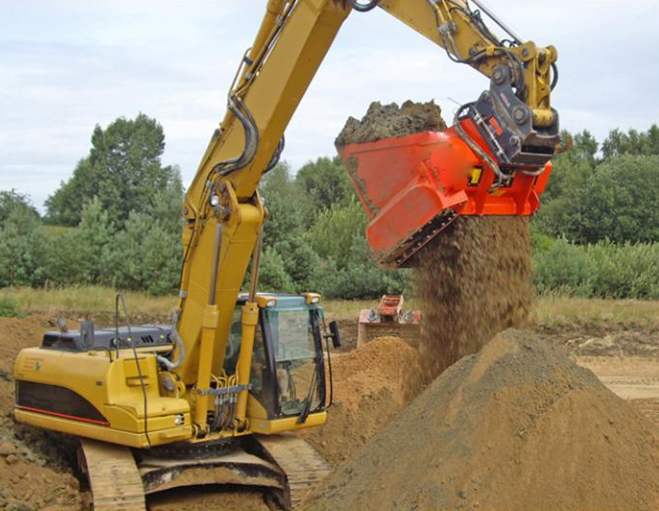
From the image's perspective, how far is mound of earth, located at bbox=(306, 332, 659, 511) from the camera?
487cm

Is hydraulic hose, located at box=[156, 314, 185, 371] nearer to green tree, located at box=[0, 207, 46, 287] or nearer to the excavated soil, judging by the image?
the excavated soil

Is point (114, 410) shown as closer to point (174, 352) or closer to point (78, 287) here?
point (174, 352)

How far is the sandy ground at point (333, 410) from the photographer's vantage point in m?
7.36

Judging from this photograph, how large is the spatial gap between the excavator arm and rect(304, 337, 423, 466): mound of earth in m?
1.84

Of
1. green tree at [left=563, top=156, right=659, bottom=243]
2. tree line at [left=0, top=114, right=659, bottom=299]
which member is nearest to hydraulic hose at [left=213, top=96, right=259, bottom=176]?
tree line at [left=0, top=114, right=659, bottom=299]

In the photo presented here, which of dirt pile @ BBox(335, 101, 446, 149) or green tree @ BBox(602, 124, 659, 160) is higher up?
green tree @ BBox(602, 124, 659, 160)

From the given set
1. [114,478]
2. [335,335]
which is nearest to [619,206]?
[335,335]

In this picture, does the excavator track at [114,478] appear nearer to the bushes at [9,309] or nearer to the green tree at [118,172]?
the bushes at [9,309]

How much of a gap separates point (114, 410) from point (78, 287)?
16.3m

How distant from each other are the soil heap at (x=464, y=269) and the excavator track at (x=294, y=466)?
1.35 metres

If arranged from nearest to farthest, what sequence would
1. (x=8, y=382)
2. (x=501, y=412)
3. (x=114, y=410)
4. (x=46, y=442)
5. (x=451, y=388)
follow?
(x=501, y=412), (x=451, y=388), (x=114, y=410), (x=46, y=442), (x=8, y=382)

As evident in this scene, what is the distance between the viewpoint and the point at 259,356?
24.9ft

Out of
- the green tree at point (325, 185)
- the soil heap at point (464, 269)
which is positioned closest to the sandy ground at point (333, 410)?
the soil heap at point (464, 269)

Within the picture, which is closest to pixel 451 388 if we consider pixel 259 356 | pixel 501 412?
pixel 501 412
